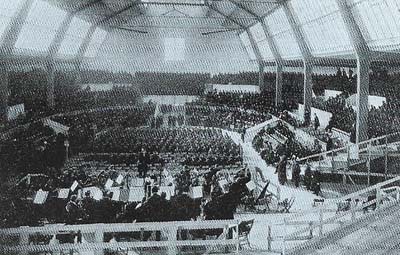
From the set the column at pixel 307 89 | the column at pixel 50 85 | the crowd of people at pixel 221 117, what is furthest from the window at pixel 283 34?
the column at pixel 50 85

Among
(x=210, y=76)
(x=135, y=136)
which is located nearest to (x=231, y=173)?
A: (x=135, y=136)

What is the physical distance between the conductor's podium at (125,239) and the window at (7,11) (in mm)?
13768

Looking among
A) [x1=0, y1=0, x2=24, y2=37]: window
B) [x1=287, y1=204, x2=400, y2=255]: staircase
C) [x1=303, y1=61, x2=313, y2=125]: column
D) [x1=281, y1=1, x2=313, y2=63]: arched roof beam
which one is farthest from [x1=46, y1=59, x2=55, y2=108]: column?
[x1=287, y1=204, x2=400, y2=255]: staircase

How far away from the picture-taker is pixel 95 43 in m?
39.3

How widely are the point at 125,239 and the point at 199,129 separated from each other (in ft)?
58.3

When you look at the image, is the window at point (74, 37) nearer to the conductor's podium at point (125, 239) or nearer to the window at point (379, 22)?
the window at point (379, 22)

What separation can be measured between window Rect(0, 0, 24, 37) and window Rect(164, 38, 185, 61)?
1579 centimetres

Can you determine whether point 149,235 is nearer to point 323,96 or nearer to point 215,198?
point 215,198

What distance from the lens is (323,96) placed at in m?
32.7

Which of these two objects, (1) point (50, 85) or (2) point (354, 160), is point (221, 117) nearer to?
Result: (1) point (50, 85)

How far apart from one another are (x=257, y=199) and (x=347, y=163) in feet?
21.7

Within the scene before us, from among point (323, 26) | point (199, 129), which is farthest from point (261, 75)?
point (323, 26)

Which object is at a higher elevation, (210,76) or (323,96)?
(210,76)

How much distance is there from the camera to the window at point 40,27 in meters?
26.0
